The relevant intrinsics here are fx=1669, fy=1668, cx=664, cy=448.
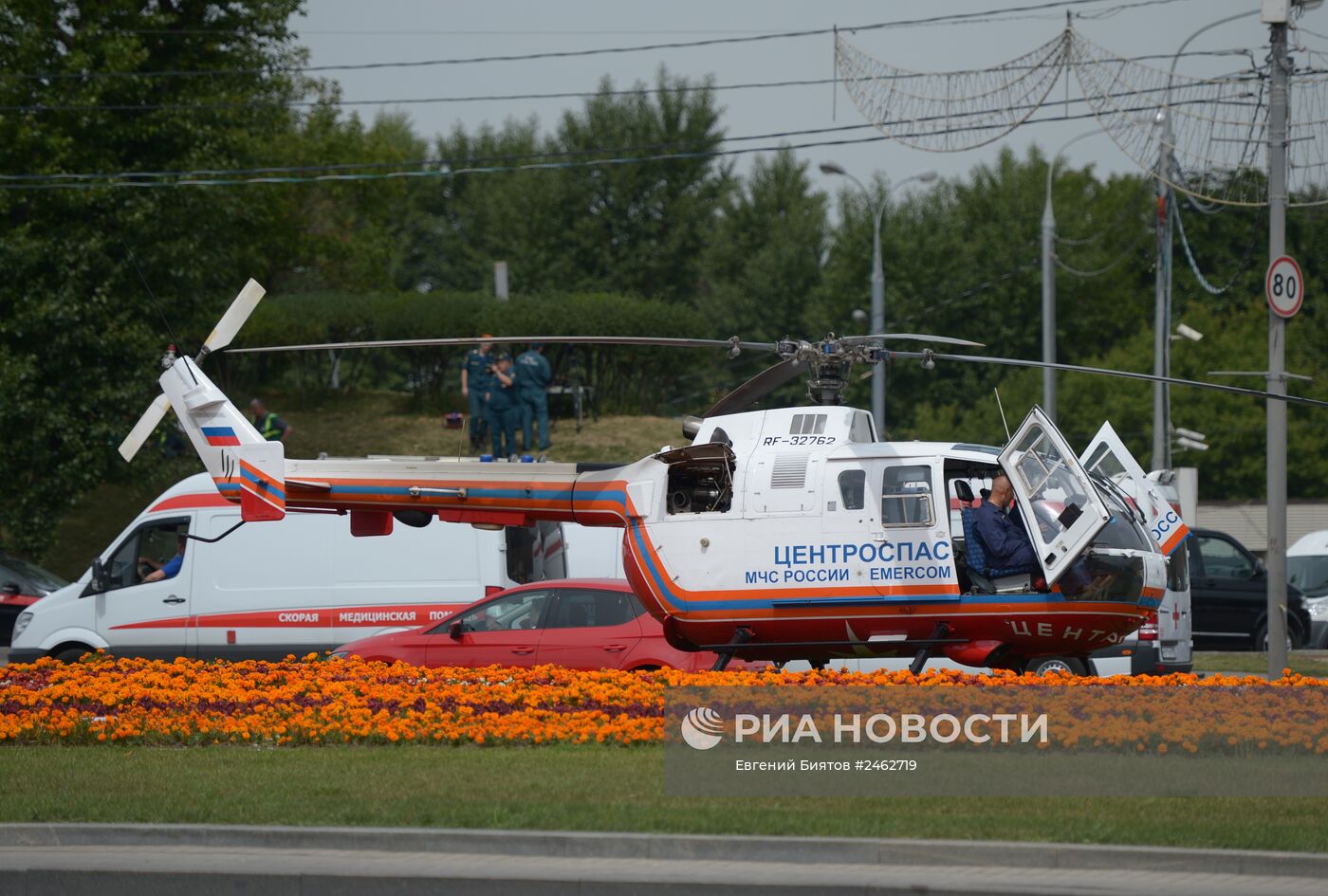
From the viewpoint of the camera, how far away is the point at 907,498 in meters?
13.2

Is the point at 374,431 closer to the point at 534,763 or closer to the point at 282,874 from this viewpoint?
the point at 534,763

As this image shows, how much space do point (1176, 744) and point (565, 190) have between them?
55.9 metres

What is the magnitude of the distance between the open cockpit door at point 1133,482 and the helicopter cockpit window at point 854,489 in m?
2.28

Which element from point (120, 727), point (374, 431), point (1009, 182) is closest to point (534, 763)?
point (120, 727)

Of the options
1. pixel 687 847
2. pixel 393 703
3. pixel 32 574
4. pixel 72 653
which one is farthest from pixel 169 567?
pixel 687 847

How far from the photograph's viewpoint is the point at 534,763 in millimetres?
10703

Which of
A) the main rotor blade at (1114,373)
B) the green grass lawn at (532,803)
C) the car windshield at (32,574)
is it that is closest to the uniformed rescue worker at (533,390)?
the car windshield at (32,574)

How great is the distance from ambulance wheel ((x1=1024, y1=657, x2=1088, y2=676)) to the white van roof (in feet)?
40.4

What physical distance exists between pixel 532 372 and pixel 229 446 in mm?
15377

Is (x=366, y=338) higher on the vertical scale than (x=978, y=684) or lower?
higher

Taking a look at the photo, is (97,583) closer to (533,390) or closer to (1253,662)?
(533,390)

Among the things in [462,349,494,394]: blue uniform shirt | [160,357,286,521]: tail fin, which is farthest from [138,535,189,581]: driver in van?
[462,349,494,394]: blue uniform shirt

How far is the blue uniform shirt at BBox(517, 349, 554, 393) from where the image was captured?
1167 inches

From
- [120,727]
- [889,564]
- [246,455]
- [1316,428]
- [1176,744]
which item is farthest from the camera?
[1316,428]
